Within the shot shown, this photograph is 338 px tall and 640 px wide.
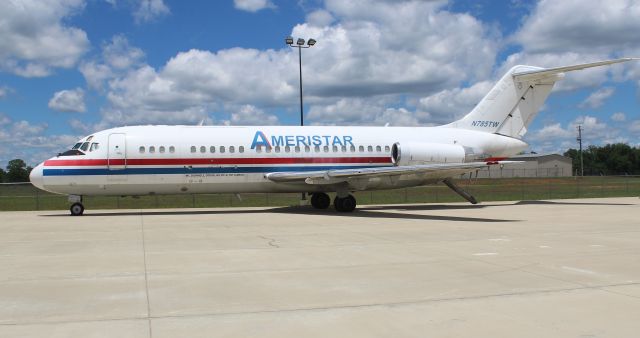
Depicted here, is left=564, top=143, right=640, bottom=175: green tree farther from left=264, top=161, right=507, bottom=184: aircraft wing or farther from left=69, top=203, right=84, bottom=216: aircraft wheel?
left=69, top=203, right=84, bottom=216: aircraft wheel

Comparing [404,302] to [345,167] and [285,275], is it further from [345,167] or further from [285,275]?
[345,167]

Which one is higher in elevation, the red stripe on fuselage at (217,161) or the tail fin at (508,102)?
the tail fin at (508,102)

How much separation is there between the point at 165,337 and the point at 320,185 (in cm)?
1855

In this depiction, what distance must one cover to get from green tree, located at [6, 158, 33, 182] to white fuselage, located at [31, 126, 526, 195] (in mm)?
84224

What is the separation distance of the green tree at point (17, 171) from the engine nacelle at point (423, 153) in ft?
288

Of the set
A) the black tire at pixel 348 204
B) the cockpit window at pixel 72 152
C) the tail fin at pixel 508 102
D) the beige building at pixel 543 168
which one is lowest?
the black tire at pixel 348 204

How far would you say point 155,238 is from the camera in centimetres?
1455

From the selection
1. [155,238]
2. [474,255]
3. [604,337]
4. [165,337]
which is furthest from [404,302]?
[155,238]

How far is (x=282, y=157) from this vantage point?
78.9 feet

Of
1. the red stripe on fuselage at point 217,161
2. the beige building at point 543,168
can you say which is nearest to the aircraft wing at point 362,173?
the red stripe on fuselage at point 217,161

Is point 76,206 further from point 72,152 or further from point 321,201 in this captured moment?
point 321,201

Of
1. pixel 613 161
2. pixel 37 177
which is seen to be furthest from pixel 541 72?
pixel 613 161

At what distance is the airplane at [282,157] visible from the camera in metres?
22.2

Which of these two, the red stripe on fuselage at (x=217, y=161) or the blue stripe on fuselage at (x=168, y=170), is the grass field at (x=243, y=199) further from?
the blue stripe on fuselage at (x=168, y=170)
